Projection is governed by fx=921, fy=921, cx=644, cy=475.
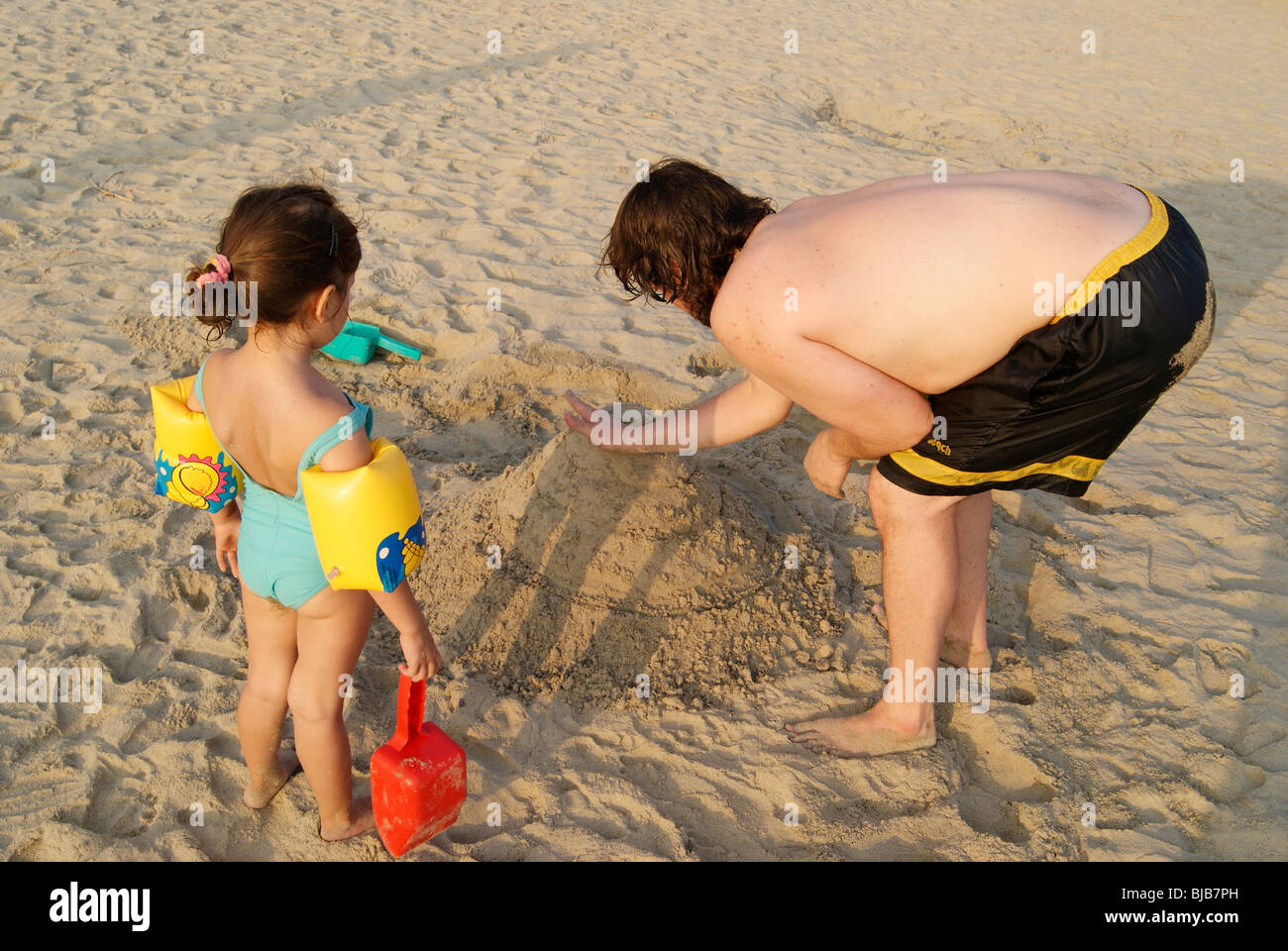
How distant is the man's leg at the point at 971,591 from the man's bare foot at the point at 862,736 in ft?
0.99

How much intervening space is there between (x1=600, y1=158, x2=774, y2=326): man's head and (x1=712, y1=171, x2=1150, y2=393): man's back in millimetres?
68

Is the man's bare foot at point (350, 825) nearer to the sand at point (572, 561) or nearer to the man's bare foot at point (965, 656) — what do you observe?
the sand at point (572, 561)

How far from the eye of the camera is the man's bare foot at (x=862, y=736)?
7.47 feet

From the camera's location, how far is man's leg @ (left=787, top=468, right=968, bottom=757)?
2.17 meters

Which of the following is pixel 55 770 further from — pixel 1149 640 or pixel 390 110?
pixel 390 110

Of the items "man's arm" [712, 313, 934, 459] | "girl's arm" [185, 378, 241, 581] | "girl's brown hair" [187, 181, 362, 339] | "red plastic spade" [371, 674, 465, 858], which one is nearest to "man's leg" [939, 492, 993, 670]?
"man's arm" [712, 313, 934, 459]

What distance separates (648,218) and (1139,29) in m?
10.1

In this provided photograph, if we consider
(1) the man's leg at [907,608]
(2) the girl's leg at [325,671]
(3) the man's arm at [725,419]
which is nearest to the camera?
(2) the girl's leg at [325,671]

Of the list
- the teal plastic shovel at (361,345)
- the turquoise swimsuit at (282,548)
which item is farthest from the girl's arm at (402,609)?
the teal plastic shovel at (361,345)

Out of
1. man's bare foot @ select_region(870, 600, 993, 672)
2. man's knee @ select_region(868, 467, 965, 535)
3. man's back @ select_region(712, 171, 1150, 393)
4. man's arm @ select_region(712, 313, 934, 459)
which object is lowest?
man's bare foot @ select_region(870, 600, 993, 672)

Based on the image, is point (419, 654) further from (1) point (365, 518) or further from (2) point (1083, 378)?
(2) point (1083, 378)

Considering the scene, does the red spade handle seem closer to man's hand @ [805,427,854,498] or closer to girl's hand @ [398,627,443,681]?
girl's hand @ [398,627,443,681]

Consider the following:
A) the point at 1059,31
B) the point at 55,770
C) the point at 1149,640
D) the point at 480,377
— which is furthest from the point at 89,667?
the point at 1059,31

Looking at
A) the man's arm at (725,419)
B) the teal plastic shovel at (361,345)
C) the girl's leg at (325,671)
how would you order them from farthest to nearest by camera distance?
1. the teal plastic shovel at (361,345)
2. the man's arm at (725,419)
3. the girl's leg at (325,671)
